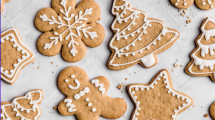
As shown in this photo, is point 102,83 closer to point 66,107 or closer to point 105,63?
point 105,63

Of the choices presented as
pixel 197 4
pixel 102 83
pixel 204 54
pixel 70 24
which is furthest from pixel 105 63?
pixel 197 4

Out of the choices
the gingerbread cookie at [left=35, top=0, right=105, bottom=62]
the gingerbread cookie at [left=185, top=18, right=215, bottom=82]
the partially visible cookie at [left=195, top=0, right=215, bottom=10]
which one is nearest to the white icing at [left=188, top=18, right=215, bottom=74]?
the gingerbread cookie at [left=185, top=18, right=215, bottom=82]

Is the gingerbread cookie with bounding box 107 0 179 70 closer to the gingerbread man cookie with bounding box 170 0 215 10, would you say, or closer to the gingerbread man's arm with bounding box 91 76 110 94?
the gingerbread man's arm with bounding box 91 76 110 94

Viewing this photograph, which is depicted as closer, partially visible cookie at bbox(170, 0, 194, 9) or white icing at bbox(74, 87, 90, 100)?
white icing at bbox(74, 87, 90, 100)

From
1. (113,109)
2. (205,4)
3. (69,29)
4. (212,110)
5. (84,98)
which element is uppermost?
(205,4)

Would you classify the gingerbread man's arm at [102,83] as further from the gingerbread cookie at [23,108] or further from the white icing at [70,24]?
the gingerbread cookie at [23,108]

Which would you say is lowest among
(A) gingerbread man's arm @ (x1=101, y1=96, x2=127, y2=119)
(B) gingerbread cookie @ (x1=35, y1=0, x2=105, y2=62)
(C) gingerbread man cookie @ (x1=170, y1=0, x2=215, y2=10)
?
(A) gingerbread man's arm @ (x1=101, y1=96, x2=127, y2=119)
